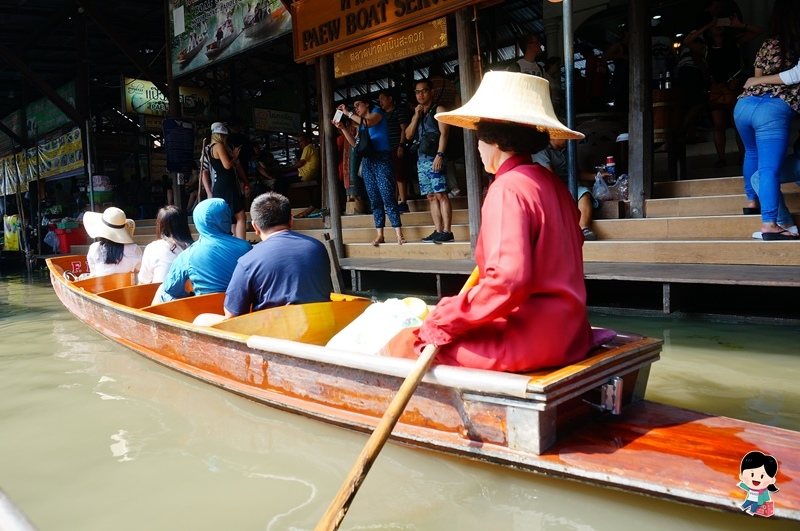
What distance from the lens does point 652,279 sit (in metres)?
4.73

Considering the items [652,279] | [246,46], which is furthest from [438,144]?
[246,46]

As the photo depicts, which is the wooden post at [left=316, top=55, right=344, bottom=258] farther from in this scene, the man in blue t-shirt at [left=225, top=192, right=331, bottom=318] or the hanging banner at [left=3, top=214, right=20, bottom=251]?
the hanging banner at [left=3, top=214, right=20, bottom=251]

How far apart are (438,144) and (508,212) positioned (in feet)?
15.8

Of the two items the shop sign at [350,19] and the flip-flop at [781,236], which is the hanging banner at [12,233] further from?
the flip-flop at [781,236]

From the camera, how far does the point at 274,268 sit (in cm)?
364

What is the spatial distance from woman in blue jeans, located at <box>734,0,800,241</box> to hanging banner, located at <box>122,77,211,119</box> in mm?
9612

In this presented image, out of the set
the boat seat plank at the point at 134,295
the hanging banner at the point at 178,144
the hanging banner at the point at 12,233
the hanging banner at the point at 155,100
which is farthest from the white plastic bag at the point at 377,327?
Answer: the hanging banner at the point at 12,233

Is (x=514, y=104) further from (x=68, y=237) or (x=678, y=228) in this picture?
(x=68, y=237)

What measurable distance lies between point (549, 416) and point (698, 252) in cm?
359

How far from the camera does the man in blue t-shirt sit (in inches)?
143

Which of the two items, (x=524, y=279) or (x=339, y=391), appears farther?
(x=339, y=391)

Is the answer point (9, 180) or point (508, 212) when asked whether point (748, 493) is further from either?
point (9, 180)

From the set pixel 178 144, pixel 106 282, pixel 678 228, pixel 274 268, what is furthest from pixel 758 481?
pixel 178 144

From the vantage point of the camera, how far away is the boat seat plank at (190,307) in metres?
4.28
